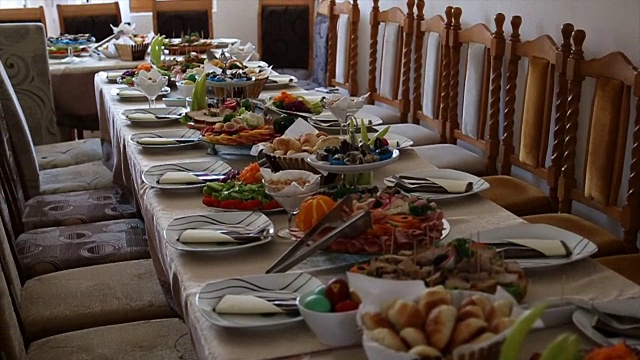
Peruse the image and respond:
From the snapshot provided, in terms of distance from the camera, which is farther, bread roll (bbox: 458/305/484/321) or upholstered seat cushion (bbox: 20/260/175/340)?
upholstered seat cushion (bbox: 20/260/175/340)

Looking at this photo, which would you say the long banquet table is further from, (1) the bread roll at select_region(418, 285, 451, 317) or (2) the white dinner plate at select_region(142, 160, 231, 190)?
(1) the bread roll at select_region(418, 285, 451, 317)

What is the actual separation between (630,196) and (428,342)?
1566mm

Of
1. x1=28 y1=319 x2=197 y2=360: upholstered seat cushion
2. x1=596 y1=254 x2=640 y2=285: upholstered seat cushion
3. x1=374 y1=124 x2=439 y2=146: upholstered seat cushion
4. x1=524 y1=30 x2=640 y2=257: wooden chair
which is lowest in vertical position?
x1=28 y1=319 x2=197 y2=360: upholstered seat cushion

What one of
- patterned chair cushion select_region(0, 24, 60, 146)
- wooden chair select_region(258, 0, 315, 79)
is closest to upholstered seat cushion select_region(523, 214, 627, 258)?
patterned chair cushion select_region(0, 24, 60, 146)

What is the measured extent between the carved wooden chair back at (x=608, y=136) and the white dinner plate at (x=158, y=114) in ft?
4.13

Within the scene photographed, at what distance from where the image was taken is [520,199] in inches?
100

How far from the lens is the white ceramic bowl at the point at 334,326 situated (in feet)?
3.37

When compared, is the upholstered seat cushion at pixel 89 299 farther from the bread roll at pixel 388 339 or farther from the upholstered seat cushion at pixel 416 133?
the upholstered seat cushion at pixel 416 133

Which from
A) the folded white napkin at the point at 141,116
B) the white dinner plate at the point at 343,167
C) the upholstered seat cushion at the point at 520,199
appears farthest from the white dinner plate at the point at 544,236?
the folded white napkin at the point at 141,116

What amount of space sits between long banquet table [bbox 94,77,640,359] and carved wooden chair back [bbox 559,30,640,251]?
67cm

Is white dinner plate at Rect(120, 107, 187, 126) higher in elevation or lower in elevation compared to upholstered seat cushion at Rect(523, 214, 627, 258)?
higher

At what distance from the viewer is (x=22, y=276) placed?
6.89 feet

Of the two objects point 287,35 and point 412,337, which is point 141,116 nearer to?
point 412,337

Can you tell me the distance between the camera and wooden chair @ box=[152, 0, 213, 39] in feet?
16.0
